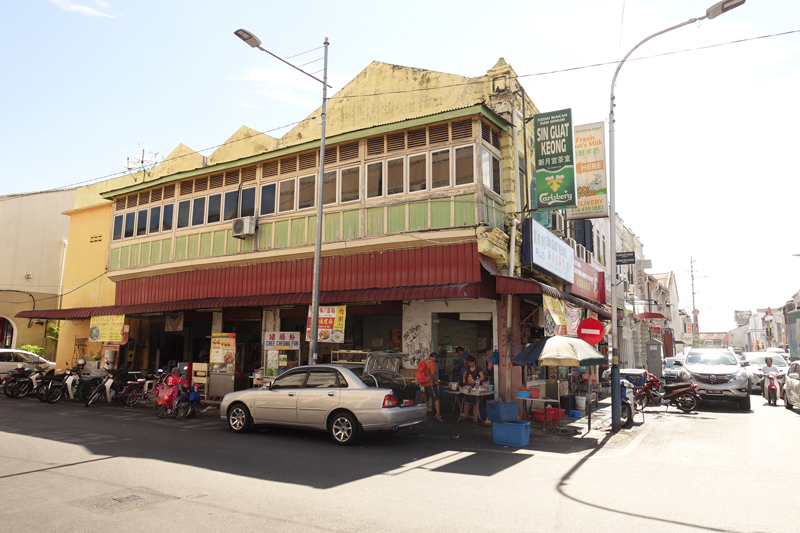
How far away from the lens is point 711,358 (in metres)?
19.0

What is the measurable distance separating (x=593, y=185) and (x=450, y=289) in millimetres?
6983

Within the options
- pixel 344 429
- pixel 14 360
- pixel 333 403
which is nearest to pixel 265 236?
pixel 333 403

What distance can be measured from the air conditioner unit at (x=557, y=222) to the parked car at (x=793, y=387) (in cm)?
841

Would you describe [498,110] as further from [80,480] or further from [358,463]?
[80,480]

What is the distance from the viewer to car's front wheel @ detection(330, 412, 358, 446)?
10156 millimetres

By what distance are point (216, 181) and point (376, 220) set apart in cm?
741

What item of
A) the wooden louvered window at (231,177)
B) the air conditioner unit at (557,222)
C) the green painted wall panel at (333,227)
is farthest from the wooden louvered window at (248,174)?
the air conditioner unit at (557,222)

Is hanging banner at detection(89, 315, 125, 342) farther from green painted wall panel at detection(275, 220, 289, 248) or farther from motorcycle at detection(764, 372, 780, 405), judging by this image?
motorcycle at detection(764, 372, 780, 405)

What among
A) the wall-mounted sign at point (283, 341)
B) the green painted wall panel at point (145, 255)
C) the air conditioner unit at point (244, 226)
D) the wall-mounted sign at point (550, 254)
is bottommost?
the wall-mounted sign at point (283, 341)

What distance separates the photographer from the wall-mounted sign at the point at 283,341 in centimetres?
1614

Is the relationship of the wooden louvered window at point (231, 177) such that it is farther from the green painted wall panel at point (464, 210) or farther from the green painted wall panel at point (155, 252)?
the green painted wall panel at point (464, 210)

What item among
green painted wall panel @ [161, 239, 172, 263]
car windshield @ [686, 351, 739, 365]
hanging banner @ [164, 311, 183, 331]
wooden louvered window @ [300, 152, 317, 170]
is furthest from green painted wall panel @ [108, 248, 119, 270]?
car windshield @ [686, 351, 739, 365]

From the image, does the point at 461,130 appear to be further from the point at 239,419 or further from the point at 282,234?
the point at 239,419

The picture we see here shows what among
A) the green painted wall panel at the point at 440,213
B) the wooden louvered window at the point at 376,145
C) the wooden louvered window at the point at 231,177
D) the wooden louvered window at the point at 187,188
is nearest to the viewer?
the green painted wall panel at the point at 440,213
